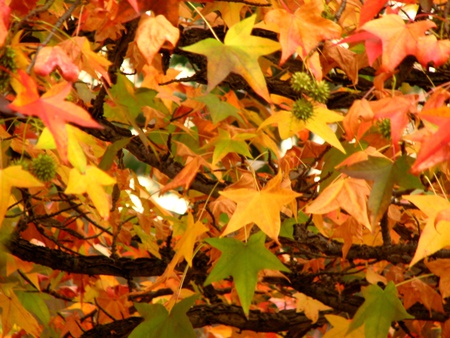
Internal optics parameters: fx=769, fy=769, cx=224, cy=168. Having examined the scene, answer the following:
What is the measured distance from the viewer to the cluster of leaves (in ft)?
3.97

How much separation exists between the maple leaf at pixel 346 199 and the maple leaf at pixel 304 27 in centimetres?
25

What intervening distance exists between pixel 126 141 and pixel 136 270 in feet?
1.83

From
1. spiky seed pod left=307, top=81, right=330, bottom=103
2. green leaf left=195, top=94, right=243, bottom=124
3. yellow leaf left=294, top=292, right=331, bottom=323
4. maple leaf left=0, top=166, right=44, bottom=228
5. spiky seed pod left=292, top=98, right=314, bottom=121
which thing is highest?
maple leaf left=0, top=166, right=44, bottom=228

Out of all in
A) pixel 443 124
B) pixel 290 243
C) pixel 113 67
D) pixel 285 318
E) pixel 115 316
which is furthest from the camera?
pixel 115 316

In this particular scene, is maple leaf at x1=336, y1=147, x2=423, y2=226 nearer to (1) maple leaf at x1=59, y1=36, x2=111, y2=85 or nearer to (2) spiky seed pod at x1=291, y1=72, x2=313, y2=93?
(2) spiky seed pod at x1=291, y1=72, x2=313, y2=93

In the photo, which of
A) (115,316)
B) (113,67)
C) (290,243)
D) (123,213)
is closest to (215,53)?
(113,67)

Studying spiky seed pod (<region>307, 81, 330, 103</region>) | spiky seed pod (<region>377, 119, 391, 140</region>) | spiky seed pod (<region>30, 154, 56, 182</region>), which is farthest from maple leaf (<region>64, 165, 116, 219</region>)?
spiky seed pod (<region>377, 119, 391, 140</region>)

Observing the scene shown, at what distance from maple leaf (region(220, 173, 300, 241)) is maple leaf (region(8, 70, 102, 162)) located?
0.39m

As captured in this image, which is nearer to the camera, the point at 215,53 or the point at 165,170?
the point at 215,53

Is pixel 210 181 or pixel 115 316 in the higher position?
pixel 210 181

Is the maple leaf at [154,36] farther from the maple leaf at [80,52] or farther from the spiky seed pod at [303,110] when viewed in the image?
the spiky seed pod at [303,110]

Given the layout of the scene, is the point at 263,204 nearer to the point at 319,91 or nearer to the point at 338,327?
the point at 319,91

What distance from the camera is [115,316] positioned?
2.36 meters

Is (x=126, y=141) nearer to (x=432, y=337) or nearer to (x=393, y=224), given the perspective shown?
(x=393, y=224)
